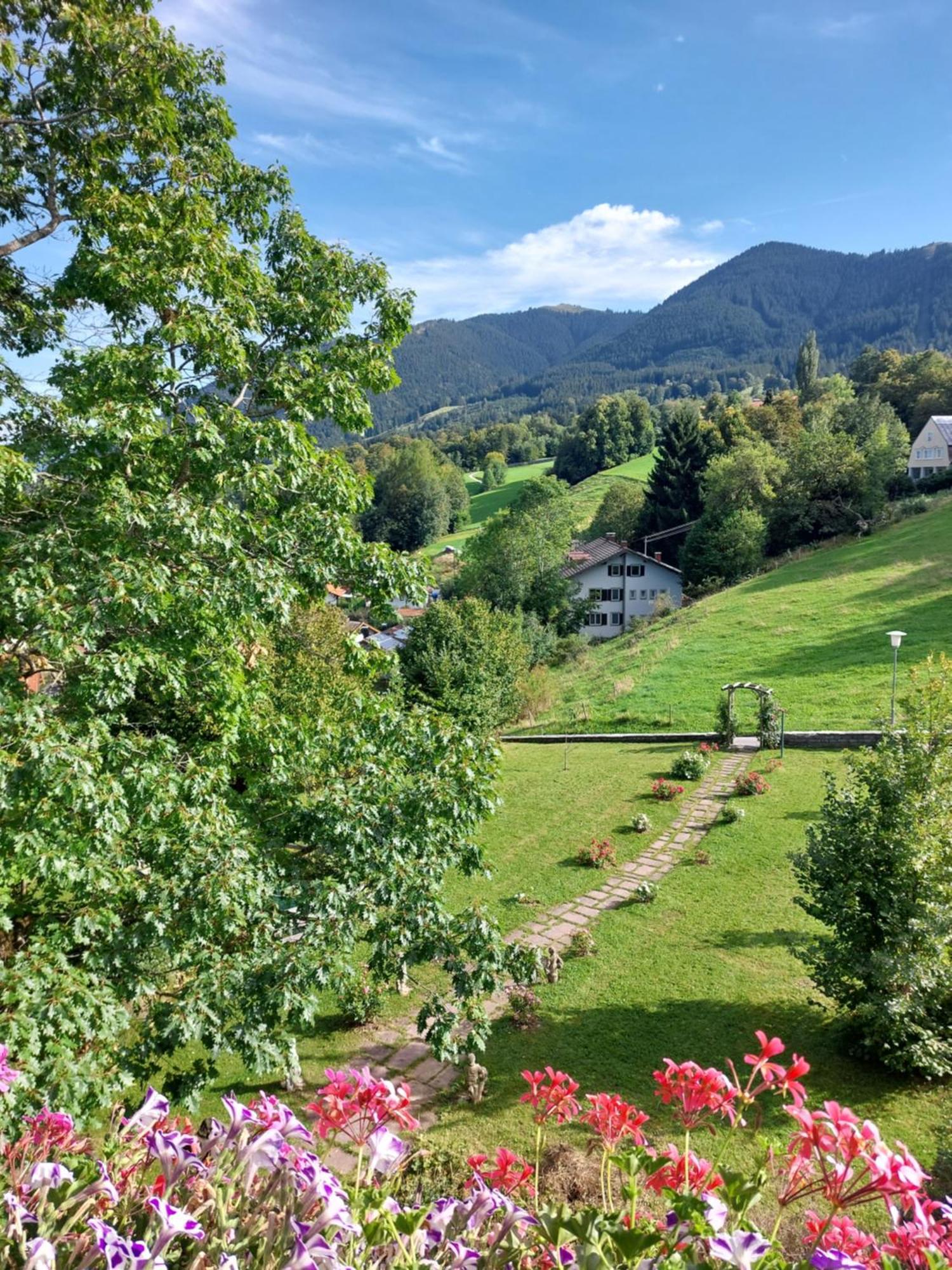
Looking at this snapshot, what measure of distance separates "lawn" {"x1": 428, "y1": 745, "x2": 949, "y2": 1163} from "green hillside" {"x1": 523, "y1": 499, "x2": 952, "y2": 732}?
408 inches

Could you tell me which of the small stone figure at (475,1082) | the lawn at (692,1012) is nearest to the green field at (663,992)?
the lawn at (692,1012)

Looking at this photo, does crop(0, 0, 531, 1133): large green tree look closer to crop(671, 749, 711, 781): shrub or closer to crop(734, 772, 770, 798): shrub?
crop(734, 772, 770, 798): shrub

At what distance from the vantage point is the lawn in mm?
7148

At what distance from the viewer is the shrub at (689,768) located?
62.4 ft

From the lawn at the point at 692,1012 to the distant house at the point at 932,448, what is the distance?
6474 cm

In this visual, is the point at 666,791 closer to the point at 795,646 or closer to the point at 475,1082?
the point at 475,1082

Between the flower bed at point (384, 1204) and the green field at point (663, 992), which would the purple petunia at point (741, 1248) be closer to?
the flower bed at point (384, 1204)

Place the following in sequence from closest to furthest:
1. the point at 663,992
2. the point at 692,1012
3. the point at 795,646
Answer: the point at 692,1012 → the point at 663,992 → the point at 795,646

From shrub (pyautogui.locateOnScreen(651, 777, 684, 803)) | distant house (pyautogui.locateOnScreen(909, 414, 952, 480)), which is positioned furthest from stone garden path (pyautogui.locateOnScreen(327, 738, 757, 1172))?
distant house (pyautogui.locateOnScreen(909, 414, 952, 480))

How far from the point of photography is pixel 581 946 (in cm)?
1071

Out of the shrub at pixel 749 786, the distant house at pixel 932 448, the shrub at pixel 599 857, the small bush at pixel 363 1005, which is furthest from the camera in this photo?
the distant house at pixel 932 448

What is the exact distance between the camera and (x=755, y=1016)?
884 centimetres

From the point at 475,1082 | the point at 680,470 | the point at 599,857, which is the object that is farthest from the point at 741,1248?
the point at 680,470

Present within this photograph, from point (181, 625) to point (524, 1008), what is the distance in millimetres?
6659
